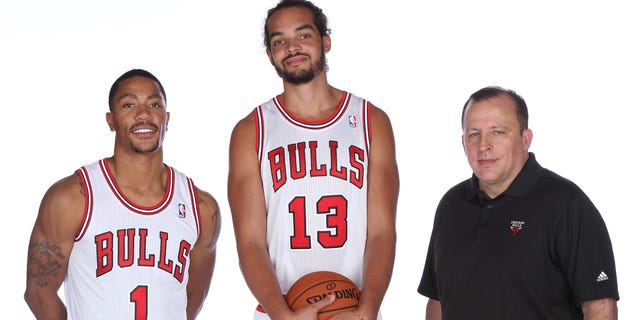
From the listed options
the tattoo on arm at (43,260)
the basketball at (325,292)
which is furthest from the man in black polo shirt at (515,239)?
the tattoo on arm at (43,260)

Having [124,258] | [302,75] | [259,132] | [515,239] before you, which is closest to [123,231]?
[124,258]

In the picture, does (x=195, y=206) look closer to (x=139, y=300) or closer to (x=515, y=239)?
(x=139, y=300)

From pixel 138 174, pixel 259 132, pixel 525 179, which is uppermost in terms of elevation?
pixel 259 132

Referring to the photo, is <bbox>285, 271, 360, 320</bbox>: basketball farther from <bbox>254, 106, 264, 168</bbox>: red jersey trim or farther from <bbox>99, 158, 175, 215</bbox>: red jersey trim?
<bbox>99, 158, 175, 215</bbox>: red jersey trim

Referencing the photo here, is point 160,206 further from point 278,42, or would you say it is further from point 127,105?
point 278,42

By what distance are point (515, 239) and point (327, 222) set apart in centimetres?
103

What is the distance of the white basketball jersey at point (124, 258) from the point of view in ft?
14.1

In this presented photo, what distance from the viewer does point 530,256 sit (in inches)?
144

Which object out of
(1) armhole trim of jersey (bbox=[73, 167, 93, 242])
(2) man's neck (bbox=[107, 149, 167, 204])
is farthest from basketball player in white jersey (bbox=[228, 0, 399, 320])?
(1) armhole trim of jersey (bbox=[73, 167, 93, 242])

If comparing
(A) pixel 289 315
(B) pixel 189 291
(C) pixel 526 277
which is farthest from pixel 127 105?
(C) pixel 526 277

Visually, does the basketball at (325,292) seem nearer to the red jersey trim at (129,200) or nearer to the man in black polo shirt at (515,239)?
the man in black polo shirt at (515,239)

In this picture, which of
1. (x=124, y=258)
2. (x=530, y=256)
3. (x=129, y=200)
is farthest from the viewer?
(x=129, y=200)

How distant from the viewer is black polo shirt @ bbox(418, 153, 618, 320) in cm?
354

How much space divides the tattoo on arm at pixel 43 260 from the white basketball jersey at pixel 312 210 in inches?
40.5
